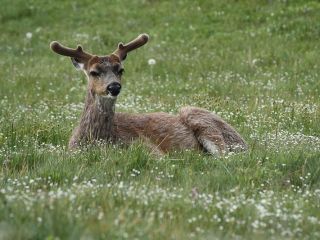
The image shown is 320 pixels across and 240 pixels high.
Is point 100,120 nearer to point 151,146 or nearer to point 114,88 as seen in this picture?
point 114,88

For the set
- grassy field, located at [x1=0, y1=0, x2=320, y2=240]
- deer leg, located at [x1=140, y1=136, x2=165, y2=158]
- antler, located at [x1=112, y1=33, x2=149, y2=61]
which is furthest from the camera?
antler, located at [x1=112, y1=33, x2=149, y2=61]

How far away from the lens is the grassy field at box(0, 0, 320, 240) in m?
5.25

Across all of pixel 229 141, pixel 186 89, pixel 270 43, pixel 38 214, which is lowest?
pixel 38 214

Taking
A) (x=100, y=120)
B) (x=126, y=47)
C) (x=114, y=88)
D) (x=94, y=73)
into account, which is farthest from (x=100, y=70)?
(x=126, y=47)

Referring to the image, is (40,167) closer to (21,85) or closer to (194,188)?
(194,188)

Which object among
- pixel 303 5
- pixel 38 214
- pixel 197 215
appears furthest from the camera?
pixel 303 5

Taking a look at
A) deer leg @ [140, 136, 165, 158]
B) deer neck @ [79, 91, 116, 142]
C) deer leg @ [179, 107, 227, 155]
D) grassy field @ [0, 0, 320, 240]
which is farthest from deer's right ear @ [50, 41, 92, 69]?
deer leg @ [179, 107, 227, 155]

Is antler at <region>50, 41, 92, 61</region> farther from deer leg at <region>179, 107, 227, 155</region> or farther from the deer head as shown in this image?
deer leg at <region>179, 107, 227, 155</region>

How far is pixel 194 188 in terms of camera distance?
612cm

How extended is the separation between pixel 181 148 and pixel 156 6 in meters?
13.3

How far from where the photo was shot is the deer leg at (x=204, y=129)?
9680mm

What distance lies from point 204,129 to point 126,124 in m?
1.11

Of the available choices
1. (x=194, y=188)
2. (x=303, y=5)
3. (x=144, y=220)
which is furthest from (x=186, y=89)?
(x=144, y=220)

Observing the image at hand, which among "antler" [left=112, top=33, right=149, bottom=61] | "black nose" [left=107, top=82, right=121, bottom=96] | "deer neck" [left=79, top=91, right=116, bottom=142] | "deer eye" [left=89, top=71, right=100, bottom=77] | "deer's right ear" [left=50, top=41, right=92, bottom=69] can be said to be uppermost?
"antler" [left=112, top=33, right=149, bottom=61]
